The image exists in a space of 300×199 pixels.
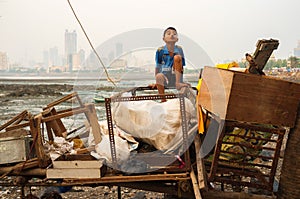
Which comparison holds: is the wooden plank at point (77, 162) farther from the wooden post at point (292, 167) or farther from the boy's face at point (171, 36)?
the boy's face at point (171, 36)

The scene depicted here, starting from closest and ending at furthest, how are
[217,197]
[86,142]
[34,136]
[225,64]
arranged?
[217,197] < [34,136] < [225,64] < [86,142]

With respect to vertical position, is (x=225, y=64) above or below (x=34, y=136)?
above

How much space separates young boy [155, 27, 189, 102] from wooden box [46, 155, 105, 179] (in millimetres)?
1699

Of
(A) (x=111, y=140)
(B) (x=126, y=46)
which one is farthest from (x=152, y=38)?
(A) (x=111, y=140)

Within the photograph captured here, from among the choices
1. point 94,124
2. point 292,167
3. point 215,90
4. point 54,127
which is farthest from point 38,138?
point 292,167

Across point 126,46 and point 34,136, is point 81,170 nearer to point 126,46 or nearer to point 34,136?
point 34,136

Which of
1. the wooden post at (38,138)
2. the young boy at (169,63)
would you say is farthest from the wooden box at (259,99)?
the wooden post at (38,138)

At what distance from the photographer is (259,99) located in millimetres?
3490

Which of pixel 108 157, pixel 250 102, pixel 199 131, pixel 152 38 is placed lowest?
pixel 108 157

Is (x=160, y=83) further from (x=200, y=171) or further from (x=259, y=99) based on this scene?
(x=259, y=99)

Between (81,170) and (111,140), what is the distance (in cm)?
54

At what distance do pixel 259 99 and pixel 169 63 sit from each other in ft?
9.03

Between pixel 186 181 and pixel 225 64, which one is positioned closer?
pixel 186 181

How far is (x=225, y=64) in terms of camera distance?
4.65 m
